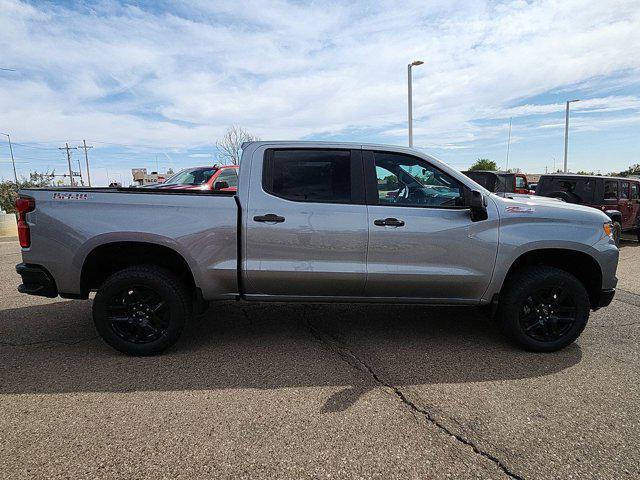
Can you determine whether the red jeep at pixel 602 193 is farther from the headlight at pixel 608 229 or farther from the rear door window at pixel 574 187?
the headlight at pixel 608 229

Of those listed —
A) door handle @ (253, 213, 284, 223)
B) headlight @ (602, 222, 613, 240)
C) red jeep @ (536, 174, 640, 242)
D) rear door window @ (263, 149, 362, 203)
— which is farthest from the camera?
red jeep @ (536, 174, 640, 242)

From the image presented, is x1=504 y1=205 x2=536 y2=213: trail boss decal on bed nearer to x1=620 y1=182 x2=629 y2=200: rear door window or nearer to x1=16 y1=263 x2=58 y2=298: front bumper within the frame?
x1=16 y1=263 x2=58 y2=298: front bumper

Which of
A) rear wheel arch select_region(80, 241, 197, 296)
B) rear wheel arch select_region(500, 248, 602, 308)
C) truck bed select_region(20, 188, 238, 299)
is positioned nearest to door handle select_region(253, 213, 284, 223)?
truck bed select_region(20, 188, 238, 299)

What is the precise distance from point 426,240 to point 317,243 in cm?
96

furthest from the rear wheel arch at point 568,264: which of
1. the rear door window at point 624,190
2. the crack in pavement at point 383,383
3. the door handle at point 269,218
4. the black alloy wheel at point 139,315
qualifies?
the rear door window at point 624,190

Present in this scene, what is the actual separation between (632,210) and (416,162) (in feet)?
35.1

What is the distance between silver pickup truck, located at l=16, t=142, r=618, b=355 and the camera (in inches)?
143

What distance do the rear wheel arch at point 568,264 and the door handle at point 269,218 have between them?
2.12 meters

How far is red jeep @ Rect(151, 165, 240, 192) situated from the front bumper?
753 centimetres

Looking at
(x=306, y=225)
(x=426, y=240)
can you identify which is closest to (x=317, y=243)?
A: (x=306, y=225)

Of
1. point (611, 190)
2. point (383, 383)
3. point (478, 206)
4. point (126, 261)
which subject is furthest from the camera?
point (611, 190)

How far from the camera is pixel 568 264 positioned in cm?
410

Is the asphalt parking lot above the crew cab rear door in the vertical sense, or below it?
below

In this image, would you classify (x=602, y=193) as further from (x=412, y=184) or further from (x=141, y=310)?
(x=141, y=310)
